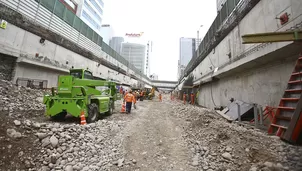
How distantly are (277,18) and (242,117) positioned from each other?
163 inches

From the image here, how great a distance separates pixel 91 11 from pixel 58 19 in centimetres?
3833

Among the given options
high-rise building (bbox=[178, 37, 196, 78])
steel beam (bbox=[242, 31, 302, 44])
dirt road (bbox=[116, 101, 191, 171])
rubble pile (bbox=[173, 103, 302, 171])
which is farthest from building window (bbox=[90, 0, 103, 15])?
rubble pile (bbox=[173, 103, 302, 171])

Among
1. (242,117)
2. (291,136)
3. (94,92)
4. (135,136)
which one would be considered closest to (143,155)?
(135,136)

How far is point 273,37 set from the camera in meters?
2.88

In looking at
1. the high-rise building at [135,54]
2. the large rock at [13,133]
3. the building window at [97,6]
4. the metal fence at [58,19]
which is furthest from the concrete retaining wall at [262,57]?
the high-rise building at [135,54]

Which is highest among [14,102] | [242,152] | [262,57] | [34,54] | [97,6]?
[97,6]

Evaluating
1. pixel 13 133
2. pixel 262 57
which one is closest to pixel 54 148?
pixel 13 133

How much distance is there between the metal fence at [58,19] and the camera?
9.76 meters

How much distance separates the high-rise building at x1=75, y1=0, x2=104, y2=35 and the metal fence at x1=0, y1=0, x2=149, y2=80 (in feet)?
89.0

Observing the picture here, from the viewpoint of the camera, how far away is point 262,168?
2316 mm

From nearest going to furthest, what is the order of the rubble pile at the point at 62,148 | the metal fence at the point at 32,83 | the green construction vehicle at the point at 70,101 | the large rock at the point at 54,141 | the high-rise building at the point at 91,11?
the rubble pile at the point at 62,148 < the large rock at the point at 54,141 < the green construction vehicle at the point at 70,101 < the metal fence at the point at 32,83 < the high-rise building at the point at 91,11

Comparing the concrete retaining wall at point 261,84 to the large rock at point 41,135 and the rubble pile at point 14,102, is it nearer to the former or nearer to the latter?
the large rock at point 41,135

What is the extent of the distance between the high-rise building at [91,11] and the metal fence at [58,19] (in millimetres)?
27117

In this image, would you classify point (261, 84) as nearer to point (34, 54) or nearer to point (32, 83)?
point (32, 83)
